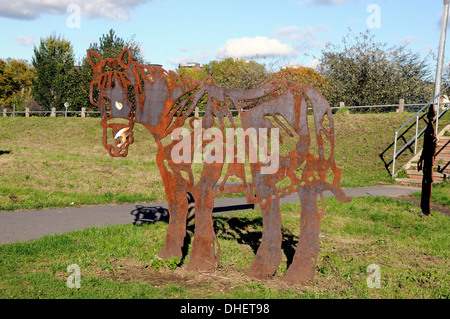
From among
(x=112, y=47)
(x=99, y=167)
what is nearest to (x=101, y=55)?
(x=112, y=47)

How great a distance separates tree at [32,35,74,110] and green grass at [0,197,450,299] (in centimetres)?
3318

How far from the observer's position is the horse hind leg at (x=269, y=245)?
553 centimetres

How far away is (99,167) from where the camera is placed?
1434cm

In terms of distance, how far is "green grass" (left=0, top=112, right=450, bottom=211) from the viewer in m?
10.6

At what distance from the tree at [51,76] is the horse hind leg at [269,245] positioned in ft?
116

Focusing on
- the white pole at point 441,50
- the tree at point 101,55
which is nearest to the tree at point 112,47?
the tree at point 101,55

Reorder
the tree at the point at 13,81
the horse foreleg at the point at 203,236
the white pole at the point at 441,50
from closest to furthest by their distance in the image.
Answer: the horse foreleg at the point at 203,236, the white pole at the point at 441,50, the tree at the point at 13,81

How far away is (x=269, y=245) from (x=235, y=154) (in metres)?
1.28

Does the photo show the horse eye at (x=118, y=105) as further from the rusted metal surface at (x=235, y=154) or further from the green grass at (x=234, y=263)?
the green grass at (x=234, y=263)

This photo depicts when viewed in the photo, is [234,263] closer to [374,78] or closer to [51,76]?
[374,78]

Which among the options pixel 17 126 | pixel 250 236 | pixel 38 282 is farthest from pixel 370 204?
pixel 17 126

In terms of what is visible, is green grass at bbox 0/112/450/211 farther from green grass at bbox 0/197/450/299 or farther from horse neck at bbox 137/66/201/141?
horse neck at bbox 137/66/201/141

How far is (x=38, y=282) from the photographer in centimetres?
518
